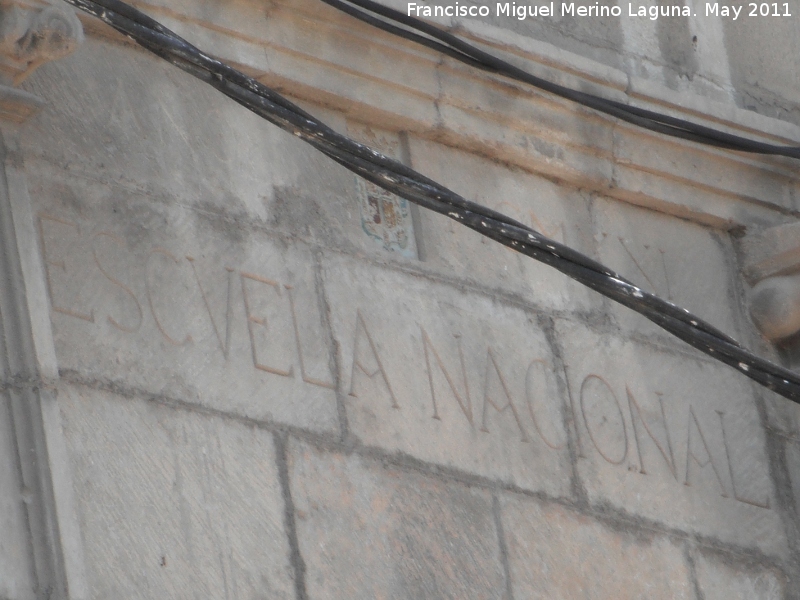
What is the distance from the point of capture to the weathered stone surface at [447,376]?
420 cm

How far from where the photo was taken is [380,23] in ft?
14.6

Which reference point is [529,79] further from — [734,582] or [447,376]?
[734,582]

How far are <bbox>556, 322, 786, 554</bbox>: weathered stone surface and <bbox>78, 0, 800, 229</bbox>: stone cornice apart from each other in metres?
0.52

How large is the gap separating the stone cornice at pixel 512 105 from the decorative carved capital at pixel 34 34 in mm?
426

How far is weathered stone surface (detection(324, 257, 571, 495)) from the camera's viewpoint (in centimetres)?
420

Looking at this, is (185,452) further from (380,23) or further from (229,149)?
(380,23)

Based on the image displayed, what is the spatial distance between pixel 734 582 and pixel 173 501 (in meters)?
1.71

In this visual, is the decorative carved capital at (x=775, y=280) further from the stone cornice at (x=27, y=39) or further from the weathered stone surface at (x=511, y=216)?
the stone cornice at (x=27, y=39)

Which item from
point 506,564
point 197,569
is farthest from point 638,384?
point 197,569

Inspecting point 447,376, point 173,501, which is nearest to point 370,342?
point 447,376

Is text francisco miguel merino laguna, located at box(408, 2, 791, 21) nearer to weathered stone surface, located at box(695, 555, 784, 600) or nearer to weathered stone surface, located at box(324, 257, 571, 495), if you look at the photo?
weathered stone surface, located at box(324, 257, 571, 495)

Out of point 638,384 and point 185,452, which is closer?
point 185,452

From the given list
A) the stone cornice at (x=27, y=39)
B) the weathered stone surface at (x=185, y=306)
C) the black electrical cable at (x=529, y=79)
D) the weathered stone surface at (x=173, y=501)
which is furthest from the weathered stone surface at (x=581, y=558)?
the stone cornice at (x=27, y=39)

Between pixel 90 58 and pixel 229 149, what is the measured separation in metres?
0.40
